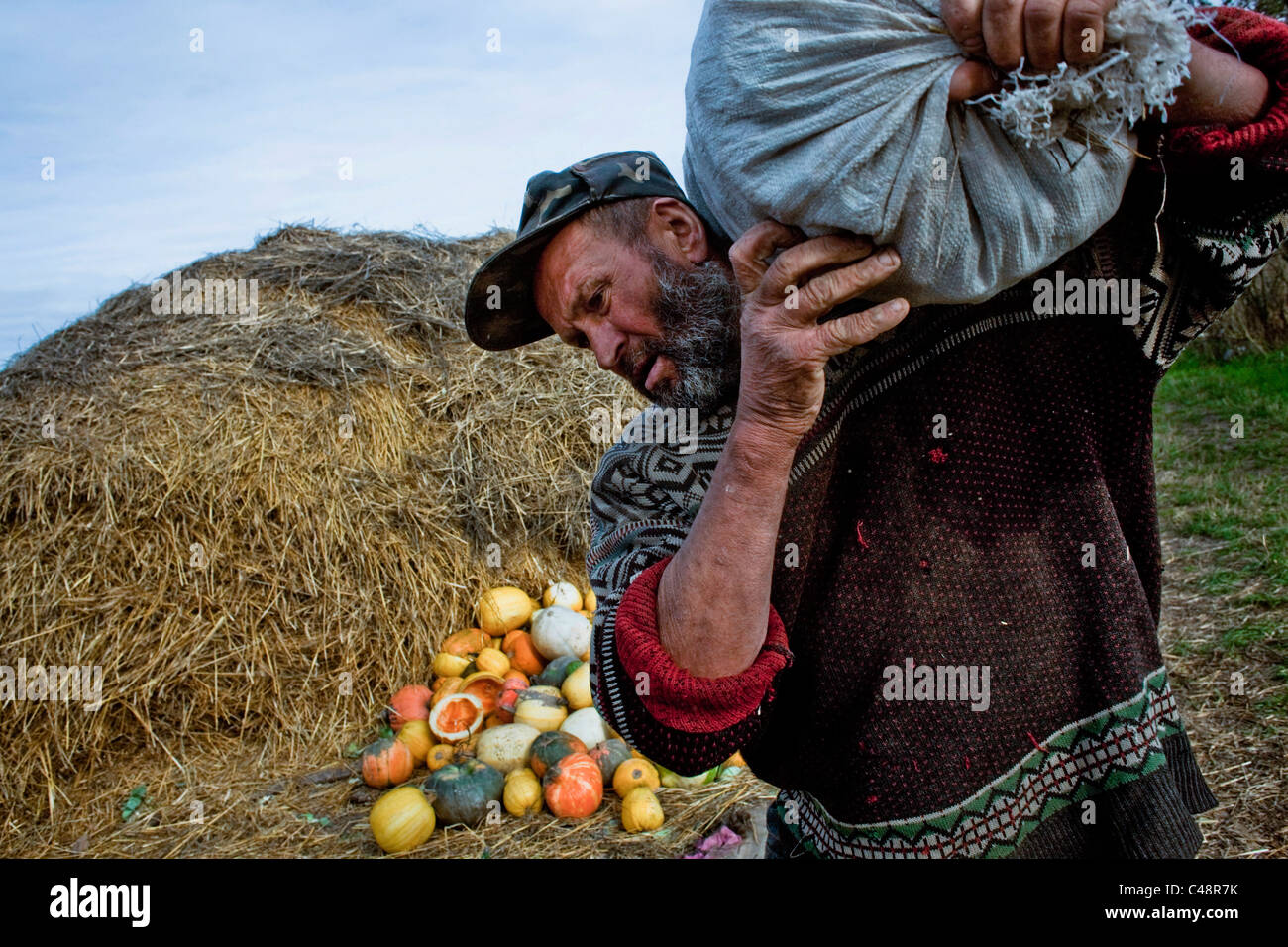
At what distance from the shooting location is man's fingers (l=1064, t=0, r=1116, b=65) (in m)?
1.08

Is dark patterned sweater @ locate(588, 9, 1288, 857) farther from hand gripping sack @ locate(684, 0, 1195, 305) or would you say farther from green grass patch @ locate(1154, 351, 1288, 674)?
green grass patch @ locate(1154, 351, 1288, 674)

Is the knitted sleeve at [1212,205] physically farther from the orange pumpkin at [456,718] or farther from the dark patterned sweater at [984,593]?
the orange pumpkin at [456,718]

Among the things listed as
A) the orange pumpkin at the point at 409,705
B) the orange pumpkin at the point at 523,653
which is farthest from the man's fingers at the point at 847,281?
the orange pumpkin at the point at 523,653

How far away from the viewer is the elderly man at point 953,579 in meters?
1.39

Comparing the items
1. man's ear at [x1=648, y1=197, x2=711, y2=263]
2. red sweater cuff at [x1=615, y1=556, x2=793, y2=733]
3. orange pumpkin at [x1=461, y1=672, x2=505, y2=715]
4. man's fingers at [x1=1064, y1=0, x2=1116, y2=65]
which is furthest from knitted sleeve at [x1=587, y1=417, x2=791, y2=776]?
orange pumpkin at [x1=461, y1=672, x2=505, y2=715]

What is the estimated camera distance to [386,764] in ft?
14.3

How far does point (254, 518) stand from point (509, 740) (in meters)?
1.97

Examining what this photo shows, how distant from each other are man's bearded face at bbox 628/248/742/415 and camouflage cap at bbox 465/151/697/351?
22cm

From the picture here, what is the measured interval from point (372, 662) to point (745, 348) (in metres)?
4.31

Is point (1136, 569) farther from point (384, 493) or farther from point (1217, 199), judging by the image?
point (384, 493)

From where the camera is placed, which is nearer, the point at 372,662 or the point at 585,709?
the point at 585,709

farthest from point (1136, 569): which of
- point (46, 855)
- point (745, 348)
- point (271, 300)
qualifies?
point (271, 300)

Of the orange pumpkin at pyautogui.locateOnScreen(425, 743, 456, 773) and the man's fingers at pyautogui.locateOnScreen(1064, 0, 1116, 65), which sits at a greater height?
the man's fingers at pyautogui.locateOnScreen(1064, 0, 1116, 65)

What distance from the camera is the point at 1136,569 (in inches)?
64.0
